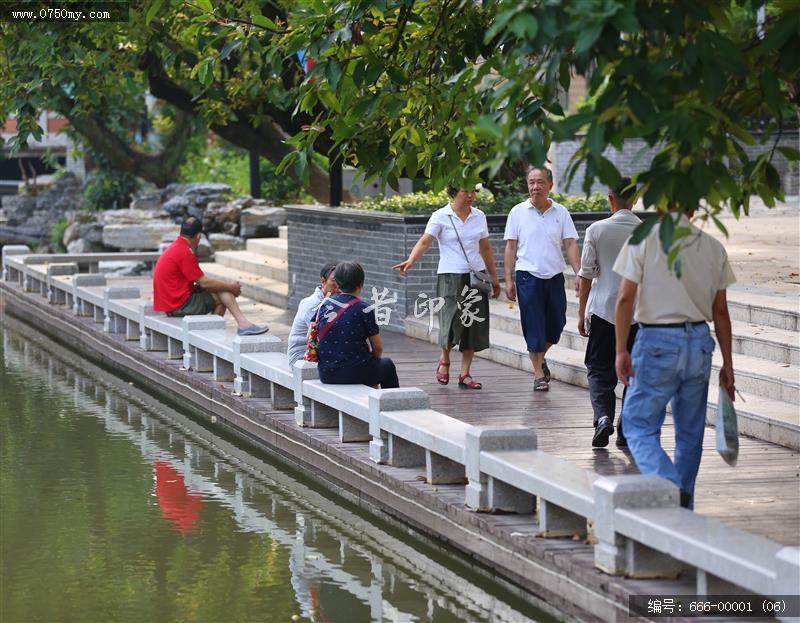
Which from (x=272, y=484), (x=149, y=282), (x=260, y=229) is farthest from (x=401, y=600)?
(x=260, y=229)

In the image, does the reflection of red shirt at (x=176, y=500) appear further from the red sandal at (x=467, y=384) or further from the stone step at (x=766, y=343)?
the stone step at (x=766, y=343)

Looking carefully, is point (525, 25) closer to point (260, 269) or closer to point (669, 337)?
point (669, 337)

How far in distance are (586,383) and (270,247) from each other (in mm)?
12599

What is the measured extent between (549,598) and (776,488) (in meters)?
2.00

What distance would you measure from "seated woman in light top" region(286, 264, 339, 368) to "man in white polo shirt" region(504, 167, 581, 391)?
150 cm

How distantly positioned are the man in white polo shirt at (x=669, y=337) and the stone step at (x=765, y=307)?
5055 millimetres

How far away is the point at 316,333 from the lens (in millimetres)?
11680

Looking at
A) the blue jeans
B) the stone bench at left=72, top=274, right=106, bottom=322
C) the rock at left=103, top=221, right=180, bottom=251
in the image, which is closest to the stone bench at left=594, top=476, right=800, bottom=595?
the blue jeans

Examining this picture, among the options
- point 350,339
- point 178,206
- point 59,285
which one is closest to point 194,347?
point 350,339

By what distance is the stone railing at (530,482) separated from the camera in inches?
260

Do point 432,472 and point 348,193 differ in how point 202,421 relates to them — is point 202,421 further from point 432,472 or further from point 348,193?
point 348,193

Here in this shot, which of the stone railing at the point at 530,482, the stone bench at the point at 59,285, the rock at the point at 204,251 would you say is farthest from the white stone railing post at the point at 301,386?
the rock at the point at 204,251

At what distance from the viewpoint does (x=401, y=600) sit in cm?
838

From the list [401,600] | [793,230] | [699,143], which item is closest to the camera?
[699,143]
